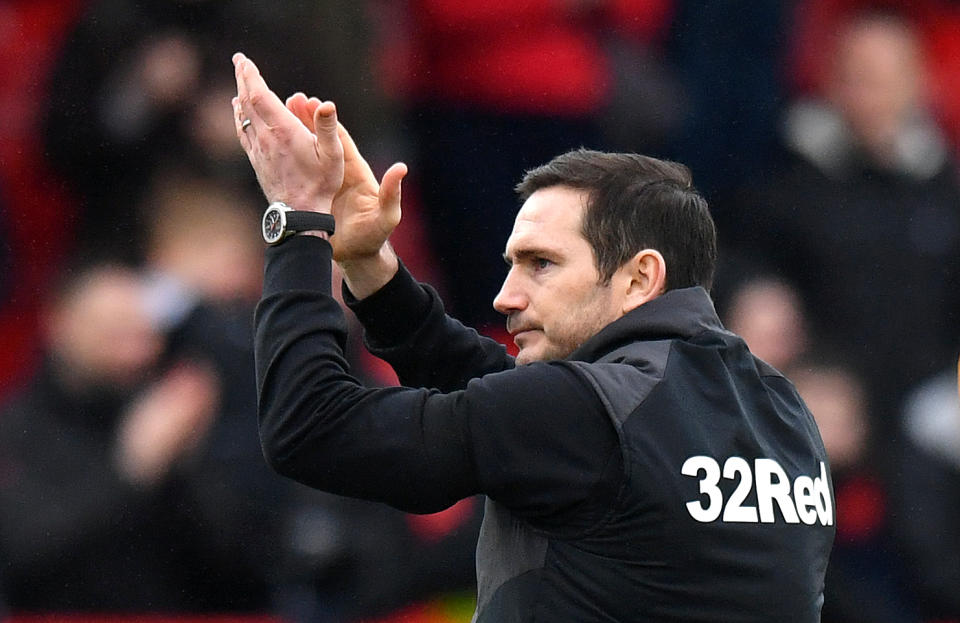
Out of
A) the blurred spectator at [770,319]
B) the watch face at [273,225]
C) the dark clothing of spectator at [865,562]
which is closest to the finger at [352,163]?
the watch face at [273,225]

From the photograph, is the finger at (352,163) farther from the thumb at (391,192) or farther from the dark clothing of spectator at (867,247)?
the dark clothing of spectator at (867,247)

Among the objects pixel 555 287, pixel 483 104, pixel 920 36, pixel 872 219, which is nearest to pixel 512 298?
pixel 555 287

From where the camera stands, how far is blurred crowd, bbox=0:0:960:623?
361cm

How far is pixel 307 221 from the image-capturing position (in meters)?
1.99

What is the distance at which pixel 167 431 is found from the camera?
369 centimetres

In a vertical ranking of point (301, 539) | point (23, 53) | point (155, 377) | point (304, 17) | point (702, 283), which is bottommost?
point (301, 539)

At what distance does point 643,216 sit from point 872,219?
2.83m

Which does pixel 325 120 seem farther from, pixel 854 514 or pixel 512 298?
pixel 854 514

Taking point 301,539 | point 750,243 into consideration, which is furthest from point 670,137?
point 301,539

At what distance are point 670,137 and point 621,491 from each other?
9.53ft

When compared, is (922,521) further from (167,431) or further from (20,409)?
(20,409)

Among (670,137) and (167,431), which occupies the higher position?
(670,137)

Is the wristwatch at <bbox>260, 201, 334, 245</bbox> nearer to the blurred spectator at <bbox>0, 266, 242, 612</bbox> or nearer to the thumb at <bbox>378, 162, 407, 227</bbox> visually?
the thumb at <bbox>378, 162, 407, 227</bbox>

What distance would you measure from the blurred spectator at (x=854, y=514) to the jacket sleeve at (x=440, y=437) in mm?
2779
